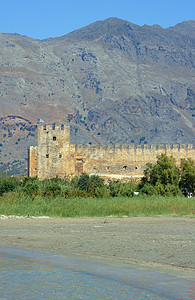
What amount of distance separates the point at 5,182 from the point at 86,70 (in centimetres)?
13930

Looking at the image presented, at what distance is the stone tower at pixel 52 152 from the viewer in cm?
3497

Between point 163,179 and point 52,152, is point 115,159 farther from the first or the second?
point 163,179

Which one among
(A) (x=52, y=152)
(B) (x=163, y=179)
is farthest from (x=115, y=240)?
(A) (x=52, y=152)

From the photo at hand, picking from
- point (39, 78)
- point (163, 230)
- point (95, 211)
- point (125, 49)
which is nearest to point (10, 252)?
point (163, 230)

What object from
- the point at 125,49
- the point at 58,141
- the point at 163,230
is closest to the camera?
the point at 163,230

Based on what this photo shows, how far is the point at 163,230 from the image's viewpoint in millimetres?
12797

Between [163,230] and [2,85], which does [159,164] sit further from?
[2,85]

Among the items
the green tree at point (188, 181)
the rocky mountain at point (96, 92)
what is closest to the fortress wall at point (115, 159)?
the green tree at point (188, 181)

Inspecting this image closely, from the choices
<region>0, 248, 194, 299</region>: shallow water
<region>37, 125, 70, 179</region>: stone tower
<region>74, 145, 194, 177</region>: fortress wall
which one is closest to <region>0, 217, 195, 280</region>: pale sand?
<region>0, 248, 194, 299</region>: shallow water

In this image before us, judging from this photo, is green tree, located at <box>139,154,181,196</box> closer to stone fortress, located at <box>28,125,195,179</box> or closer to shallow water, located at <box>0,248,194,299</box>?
stone fortress, located at <box>28,125,195,179</box>

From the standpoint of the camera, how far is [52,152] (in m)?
35.0

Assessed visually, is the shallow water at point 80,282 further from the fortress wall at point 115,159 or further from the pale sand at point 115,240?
the fortress wall at point 115,159

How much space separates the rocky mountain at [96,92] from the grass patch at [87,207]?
77.9 meters

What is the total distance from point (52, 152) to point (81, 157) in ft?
7.04
